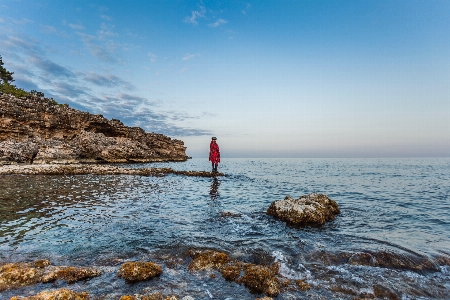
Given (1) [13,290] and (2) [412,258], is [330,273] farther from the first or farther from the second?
(1) [13,290]

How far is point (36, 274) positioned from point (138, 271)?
2095 mm

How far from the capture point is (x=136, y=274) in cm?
500

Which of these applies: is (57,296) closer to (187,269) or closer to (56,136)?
(187,269)

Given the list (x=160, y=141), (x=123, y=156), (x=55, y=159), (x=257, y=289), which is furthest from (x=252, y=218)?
(x=160, y=141)

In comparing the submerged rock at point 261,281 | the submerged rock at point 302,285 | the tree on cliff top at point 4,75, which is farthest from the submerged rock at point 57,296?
the tree on cliff top at point 4,75

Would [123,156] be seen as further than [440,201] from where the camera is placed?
Yes

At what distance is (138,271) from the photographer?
506 centimetres

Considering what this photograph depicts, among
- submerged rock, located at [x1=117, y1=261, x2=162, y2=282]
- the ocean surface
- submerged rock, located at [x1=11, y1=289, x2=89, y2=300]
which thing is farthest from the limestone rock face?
submerged rock, located at [x1=11, y1=289, x2=89, y2=300]

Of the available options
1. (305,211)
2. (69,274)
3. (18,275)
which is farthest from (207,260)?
(305,211)

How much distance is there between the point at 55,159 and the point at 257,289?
43.4 meters

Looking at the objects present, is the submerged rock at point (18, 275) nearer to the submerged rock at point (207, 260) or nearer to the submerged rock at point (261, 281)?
the submerged rock at point (207, 260)

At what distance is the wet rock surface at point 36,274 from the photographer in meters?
4.70

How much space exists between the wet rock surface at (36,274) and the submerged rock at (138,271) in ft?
2.03

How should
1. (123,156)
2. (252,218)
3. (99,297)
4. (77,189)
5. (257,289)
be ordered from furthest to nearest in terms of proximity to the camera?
(123,156)
(77,189)
(252,218)
(257,289)
(99,297)
